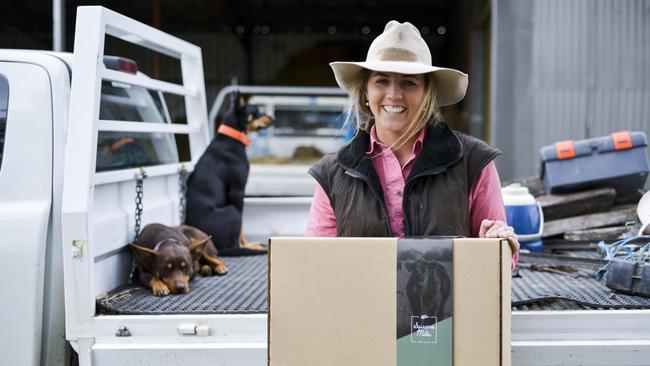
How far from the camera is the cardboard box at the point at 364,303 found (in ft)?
5.84

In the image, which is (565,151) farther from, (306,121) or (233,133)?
(306,121)

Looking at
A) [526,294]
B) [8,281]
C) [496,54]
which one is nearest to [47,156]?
[8,281]

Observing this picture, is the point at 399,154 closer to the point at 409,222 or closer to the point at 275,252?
the point at 409,222

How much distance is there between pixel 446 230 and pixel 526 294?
0.82m

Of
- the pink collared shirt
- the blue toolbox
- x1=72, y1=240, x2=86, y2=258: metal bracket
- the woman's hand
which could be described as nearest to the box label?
the woman's hand

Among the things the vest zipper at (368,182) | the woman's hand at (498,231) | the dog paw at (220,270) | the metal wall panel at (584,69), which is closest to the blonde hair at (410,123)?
the vest zipper at (368,182)

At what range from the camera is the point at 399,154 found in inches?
87.0

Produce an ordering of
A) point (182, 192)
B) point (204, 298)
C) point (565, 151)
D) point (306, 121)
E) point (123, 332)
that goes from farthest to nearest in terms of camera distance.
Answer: point (306, 121) → point (182, 192) → point (565, 151) → point (204, 298) → point (123, 332)

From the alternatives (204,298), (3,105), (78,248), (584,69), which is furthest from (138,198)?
(584,69)

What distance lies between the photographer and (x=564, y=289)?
278cm

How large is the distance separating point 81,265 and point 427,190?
4.11 ft

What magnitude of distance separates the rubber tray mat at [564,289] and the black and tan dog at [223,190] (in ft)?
5.70

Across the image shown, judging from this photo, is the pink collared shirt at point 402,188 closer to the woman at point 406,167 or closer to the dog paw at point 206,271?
the woman at point 406,167

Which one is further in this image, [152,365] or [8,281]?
[8,281]
